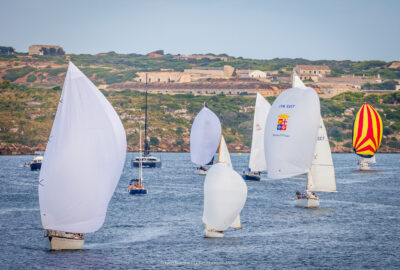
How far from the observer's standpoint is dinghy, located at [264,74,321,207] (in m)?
59.5

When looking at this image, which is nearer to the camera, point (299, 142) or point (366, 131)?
point (299, 142)

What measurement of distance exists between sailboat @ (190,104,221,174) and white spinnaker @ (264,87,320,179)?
34.0 meters

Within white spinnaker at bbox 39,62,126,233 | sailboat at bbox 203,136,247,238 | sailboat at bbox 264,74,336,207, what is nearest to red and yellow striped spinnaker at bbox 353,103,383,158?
sailboat at bbox 264,74,336,207

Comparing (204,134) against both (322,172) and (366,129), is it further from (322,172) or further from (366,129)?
(322,172)

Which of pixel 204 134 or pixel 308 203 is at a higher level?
pixel 204 134

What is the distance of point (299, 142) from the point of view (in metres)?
59.4

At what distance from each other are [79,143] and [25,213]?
2314cm

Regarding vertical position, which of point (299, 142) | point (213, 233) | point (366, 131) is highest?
point (299, 142)

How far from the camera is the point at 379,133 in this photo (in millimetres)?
112688

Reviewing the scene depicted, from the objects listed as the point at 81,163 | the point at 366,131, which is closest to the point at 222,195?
the point at 81,163

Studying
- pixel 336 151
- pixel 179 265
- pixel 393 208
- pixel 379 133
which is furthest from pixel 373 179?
pixel 336 151

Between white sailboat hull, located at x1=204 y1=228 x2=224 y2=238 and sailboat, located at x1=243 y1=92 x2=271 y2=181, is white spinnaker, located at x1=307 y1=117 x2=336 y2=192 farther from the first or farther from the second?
sailboat, located at x1=243 y1=92 x2=271 y2=181

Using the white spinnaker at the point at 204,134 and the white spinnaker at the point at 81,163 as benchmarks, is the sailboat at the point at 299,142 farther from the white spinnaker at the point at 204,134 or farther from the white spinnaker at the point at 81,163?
the white spinnaker at the point at 204,134

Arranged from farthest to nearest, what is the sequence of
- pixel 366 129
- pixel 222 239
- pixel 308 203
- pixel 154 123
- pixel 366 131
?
pixel 154 123 < pixel 366 129 < pixel 366 131 < pixel 308 203 < pixel 222 239
